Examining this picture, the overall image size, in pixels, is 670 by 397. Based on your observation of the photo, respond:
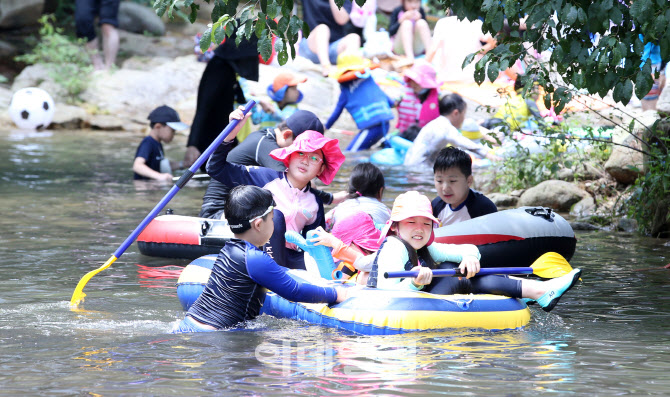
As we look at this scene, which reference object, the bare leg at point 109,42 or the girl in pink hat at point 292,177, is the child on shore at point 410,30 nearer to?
the bare leg at point 109,42

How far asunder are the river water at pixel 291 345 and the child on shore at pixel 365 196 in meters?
0.99

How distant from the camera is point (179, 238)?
6898 mm

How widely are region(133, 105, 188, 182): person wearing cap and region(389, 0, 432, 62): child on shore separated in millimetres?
6396

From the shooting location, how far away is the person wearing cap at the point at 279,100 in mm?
11109

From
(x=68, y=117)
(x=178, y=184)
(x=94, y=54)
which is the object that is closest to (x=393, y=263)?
(x=178, y=184)

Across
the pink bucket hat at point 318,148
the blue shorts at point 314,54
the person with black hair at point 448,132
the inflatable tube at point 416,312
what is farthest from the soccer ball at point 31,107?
the inflatable tube at point 416,312

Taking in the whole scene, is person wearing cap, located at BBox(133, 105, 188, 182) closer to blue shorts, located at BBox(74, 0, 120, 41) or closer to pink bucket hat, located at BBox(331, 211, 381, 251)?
pink bucket hat, located at BBox(331, 211, 381, 251)

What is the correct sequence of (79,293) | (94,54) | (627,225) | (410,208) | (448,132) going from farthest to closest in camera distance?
(94,54) < (448,132) < (627,225) < (79,293) < (410,208)

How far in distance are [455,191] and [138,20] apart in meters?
14.2

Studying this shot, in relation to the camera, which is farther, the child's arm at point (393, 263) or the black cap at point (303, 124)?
the black cap at point (303, 124)

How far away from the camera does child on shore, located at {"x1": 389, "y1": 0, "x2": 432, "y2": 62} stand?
622 inches

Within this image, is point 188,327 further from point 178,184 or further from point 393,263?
point 178,184

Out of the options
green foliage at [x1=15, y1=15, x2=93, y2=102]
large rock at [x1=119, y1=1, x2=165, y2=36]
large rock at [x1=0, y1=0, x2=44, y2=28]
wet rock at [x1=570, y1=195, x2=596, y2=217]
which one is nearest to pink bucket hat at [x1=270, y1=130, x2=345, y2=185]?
wet rock at [x1=570, y1=195, x2=596, y2=217]

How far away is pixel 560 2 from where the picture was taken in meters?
4.88
